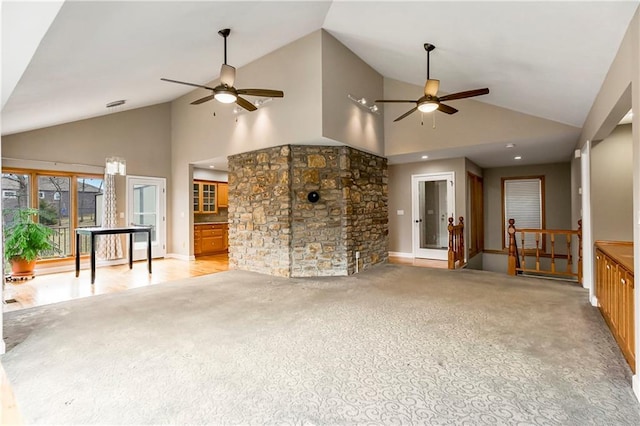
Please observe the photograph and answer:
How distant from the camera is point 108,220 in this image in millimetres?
6891

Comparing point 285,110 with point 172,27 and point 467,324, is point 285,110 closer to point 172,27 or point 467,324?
point 172,27

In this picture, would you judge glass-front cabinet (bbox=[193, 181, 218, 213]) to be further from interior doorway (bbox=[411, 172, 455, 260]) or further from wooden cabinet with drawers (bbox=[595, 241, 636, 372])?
wooden cabinet with drawers (bbox=[595, 241, 636, 372])

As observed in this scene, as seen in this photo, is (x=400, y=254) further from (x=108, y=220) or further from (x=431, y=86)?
(x=108, y=220)

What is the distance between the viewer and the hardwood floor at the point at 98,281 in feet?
14.6

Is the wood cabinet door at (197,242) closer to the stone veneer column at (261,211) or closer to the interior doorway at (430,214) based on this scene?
the stone veneer column at (261,211)

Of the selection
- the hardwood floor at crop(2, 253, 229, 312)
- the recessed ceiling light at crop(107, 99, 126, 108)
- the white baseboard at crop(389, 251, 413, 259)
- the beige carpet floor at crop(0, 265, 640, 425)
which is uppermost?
the recessed ceiling light at crop(107, 99, 126, 108)

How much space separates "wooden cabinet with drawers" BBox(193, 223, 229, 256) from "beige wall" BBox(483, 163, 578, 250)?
7254 millimetres

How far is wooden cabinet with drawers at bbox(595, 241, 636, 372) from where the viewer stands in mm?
2436

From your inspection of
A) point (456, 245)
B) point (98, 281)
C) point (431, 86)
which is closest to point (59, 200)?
point (98, 281)

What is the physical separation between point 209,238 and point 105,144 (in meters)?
3.23

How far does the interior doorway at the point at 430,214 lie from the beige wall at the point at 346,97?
1.68 m

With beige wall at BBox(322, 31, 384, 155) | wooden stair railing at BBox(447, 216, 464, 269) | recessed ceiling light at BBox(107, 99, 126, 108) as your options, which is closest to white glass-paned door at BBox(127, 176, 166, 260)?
recessed ceiling light at BBox(107, 99, 126, 108)

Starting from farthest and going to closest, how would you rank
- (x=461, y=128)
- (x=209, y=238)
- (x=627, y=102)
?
(x=209, y=238), (x=461, y=128), (x=627, y=102)

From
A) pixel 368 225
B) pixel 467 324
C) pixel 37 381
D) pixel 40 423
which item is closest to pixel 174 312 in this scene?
pixel 37 381
